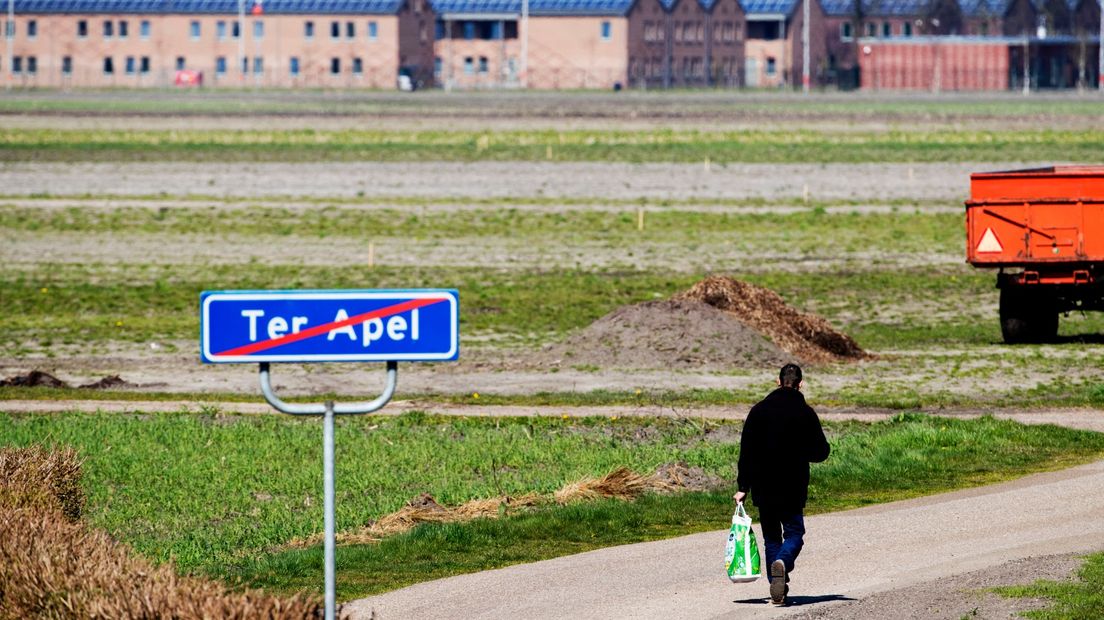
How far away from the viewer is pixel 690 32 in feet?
579

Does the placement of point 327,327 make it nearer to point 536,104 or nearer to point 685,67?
point 536,104

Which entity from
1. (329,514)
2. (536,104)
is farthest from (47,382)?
(536,104)

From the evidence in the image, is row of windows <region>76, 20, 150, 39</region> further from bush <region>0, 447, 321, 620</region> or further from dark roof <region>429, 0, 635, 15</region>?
bush <region>0, 447, 321, 620</region>

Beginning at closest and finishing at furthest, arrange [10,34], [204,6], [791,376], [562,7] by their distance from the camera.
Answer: [791,376] → [562,7] → [204,6] → [10,34]

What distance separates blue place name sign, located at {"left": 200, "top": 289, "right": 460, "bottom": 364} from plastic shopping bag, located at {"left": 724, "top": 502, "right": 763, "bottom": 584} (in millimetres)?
4392

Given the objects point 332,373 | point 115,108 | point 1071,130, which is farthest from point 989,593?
point 115,108

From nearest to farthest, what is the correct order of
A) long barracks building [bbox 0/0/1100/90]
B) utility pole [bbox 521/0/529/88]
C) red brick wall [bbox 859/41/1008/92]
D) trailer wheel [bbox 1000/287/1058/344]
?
trailer wheel [bbox 1000/287/1058/344], red brick wall [bbox 859/41/1008/92], utility pole [bbox 521/0/529/88], long barracks building [bbox 0/0/1100/90]

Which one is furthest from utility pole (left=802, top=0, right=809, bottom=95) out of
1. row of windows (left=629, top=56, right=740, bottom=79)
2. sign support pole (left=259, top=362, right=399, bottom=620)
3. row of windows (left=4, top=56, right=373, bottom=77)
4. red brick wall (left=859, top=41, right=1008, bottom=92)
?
sign support pole (left=259, top=362, right=399, bottom=620)

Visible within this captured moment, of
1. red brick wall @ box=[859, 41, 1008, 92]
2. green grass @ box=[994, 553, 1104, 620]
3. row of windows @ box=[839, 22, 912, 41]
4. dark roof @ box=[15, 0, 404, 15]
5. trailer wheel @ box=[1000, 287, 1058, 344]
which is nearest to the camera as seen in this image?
green grass @ box=[994, 553, 1104, 620]

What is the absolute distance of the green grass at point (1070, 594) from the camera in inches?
531

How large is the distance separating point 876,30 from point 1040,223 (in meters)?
159

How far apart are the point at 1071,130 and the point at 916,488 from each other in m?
81.0

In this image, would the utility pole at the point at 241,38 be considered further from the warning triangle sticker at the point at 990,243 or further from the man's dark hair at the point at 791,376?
the man's dark hair at the point at 791,376

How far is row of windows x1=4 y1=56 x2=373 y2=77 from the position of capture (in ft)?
570
